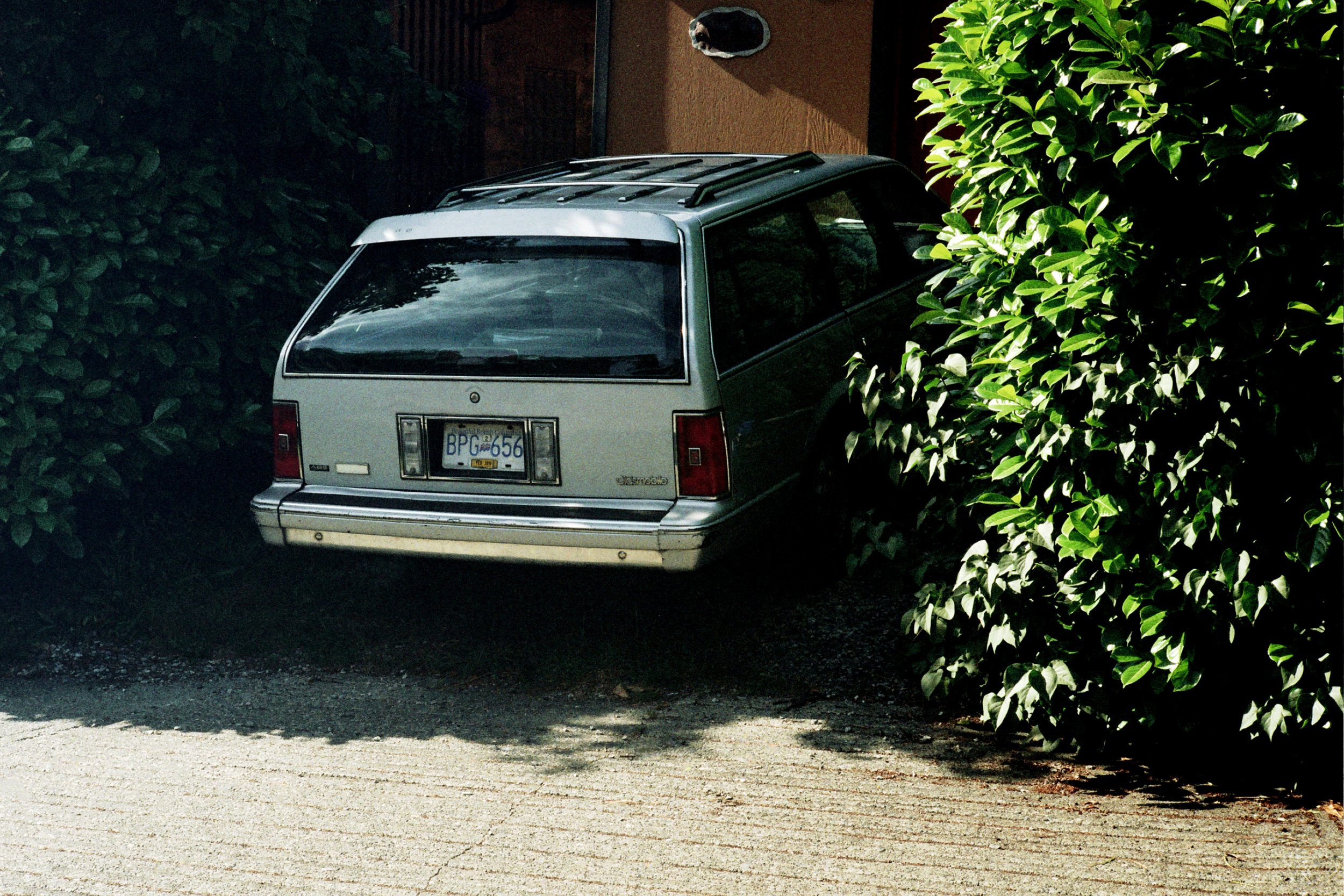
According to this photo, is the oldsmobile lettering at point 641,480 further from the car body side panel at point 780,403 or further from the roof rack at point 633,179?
the roof rack at point 633,179

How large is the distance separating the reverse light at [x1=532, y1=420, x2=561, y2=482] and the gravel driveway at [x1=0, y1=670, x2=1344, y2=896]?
0.87m

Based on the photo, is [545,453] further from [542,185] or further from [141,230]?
[141,230]

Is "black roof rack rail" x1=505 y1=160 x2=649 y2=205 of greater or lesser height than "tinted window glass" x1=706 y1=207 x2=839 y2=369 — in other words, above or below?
above

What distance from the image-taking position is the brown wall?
955cm

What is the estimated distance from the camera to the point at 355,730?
4941 mm

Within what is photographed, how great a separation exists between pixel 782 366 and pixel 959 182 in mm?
1481

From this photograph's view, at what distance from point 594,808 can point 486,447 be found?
1.72 metres

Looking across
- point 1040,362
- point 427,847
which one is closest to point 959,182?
point 1040,362

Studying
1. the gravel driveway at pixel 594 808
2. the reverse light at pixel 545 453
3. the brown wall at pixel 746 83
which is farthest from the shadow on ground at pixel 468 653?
the brown wall at pixel 746 83

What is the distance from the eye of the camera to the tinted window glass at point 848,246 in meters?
6.24

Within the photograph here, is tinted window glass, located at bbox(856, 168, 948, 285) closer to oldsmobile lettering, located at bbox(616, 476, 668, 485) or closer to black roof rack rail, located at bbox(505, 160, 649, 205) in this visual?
black roof rack rail, located at bbox(505, 160, 649, 205)

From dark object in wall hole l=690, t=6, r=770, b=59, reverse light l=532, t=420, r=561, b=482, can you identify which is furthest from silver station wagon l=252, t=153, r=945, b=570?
dark object in wall hole l=690, t=6, r=770, b=59

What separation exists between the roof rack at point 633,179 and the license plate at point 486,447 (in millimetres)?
1092

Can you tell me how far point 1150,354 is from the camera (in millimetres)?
3855
